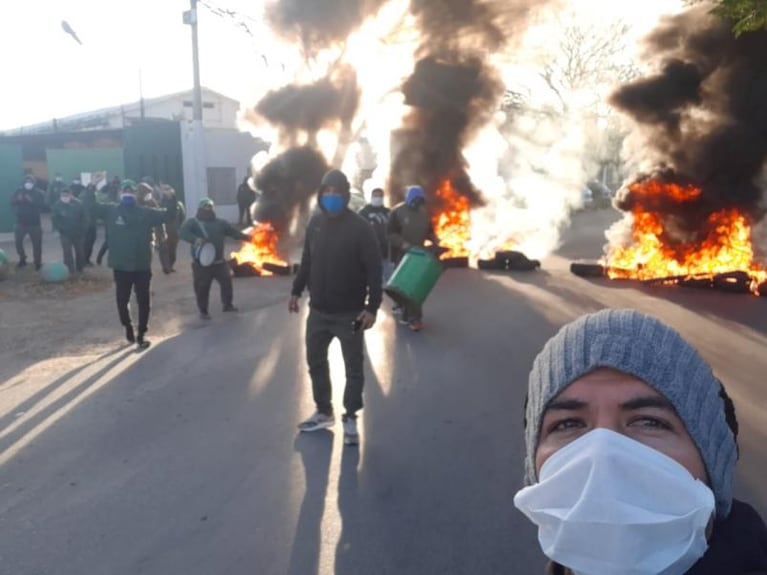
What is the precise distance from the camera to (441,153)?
16.0m

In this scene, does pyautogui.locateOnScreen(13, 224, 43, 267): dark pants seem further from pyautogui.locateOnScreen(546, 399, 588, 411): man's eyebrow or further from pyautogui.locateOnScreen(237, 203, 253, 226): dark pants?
pyautogui.locateOnScreen(546, 399, 588, 411): man's eyebrow

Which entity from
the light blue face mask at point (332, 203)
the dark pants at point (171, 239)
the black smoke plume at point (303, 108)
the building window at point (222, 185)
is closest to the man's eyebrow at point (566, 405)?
the light blue face mask at point (332, 203)

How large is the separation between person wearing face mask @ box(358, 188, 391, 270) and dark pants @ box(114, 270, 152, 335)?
125 inches

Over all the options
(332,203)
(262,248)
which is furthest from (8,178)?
(332,203)

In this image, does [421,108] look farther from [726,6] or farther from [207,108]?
[207,108]

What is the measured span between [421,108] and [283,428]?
468 inches

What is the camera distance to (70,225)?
1288cm

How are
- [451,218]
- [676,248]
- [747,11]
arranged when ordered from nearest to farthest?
[747,11]
[676,248]
[451,218]

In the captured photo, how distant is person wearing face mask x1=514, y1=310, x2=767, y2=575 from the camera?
1.27m

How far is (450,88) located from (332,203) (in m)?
11.6

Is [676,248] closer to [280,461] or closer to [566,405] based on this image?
[280,461]

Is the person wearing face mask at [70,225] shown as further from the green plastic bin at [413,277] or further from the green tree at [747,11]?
the green tree at [747,11]

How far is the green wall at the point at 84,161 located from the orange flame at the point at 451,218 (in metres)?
14.4

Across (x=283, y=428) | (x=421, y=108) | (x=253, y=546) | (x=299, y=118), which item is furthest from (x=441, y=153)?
(x=253, y=546)
